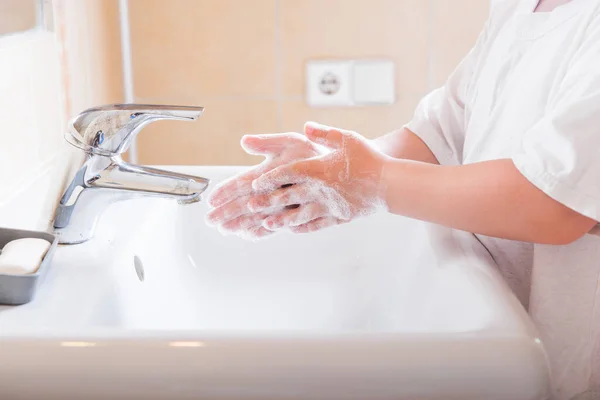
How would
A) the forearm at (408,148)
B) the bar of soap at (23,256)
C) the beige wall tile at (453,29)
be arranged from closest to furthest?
the bar of soap at (23,256) < the forearm at (408,148) < the beige wall tile at (453,29)

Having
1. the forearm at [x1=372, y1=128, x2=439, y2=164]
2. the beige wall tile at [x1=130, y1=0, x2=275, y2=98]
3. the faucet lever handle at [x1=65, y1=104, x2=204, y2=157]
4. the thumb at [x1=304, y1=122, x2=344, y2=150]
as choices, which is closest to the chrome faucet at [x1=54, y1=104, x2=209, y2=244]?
the faucet lever handle at [x1=65, y1=104, x2=204, y2=157]

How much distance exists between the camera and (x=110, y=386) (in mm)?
471

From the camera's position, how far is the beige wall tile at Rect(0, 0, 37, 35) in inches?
28.8

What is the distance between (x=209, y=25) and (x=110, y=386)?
3.07 feet

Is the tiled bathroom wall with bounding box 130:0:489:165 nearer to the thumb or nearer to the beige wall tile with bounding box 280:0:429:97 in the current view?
the beige wall tile with bounding box 280:0:429:97

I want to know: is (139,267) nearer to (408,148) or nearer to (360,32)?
(408,148)

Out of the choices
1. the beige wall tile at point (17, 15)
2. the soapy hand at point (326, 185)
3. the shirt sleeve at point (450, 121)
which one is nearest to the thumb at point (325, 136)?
the soapy hand at point (326, 185)

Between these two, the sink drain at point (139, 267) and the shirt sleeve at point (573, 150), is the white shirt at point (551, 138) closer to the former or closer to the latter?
the shirt sleeve at point (573, 150)

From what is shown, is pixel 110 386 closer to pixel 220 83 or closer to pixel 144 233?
pixel 144 233

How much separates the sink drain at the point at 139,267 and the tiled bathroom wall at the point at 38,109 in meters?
0.10

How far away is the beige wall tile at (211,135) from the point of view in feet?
4.38

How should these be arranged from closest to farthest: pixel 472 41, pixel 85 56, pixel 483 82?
pixel 483 82 < pixel 85 56 < pixel 472 41

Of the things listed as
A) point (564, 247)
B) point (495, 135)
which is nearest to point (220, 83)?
point (495, 135)

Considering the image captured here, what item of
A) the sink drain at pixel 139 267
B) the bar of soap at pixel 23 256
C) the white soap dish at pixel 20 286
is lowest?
the sink drain at pixel 139 267
